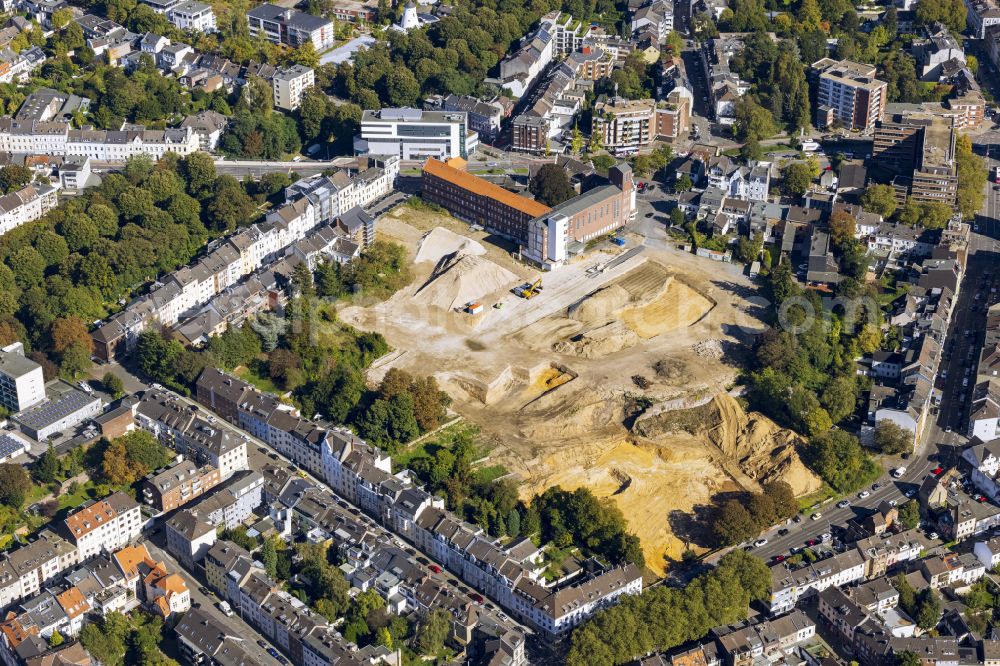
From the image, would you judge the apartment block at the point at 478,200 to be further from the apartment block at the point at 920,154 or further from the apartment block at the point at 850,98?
the apartment block at the point at 850,98

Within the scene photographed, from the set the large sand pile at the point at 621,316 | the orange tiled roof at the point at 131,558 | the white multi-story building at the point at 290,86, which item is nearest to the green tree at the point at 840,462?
the large sand pile at the point at 621,316

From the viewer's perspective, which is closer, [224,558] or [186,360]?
[224,558]

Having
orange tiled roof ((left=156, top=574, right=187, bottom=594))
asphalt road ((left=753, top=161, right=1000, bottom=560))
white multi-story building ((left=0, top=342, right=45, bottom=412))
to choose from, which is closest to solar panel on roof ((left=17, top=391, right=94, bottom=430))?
white multi-story building ((left=0, top=342, right=45, bottom=412))

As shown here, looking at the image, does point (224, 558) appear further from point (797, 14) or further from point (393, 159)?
point (797, 14)

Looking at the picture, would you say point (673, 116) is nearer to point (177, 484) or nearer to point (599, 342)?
point (599, 342)

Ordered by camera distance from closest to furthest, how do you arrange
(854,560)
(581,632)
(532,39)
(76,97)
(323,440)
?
1. (581,632)
2. (854,560)
3. (323,440)
4. (76,97)
5. (532,39)

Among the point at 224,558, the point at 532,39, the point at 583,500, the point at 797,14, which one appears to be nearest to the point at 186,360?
the point at 224,558

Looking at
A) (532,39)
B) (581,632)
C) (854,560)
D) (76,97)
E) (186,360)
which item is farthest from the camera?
(532,39)
